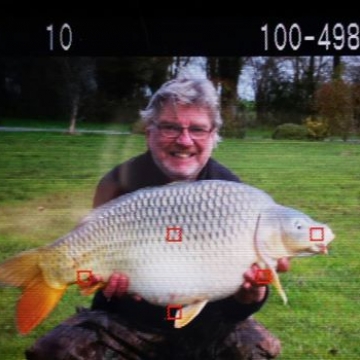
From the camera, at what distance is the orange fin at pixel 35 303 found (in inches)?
61.4

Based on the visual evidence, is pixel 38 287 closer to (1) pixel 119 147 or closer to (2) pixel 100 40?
(1) pixel 119 147

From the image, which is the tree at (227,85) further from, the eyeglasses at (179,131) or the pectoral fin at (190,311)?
the pectoral fin at (190,311)

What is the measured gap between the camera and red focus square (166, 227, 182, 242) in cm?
151

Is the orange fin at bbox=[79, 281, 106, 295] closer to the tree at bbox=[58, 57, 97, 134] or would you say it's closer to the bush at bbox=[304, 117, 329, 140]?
the tree at bbox=[58, 57, 97, 134]

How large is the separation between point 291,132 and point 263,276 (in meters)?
0.29

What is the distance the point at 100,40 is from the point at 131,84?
0.11 meters

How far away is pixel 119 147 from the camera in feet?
5.16

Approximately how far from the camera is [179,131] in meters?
1.55

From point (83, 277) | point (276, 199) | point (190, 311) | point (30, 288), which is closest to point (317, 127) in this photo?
point (276, 199)

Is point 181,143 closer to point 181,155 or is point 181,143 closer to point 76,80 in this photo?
point 181,155

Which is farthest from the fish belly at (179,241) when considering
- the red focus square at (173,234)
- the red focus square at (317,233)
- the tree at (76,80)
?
the tree at (76,80)

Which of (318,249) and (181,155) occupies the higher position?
(181,155)

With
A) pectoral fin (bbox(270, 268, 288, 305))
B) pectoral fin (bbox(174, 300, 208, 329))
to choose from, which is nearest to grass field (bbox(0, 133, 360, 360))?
pectoral fin (bbox(270, 268, 288, 305))

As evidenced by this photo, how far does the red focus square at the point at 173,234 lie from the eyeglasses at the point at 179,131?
0.61 ft
